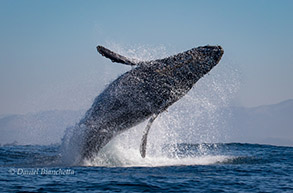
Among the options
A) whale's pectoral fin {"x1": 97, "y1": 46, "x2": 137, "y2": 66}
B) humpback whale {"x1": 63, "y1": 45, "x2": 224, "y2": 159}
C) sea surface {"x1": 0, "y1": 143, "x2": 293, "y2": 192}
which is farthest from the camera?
humpback whale {"x1": 63, "y1": 45, "x2": 224, "y2": 159}

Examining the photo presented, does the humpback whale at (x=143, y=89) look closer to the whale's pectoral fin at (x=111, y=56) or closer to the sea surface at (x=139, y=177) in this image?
the whale's pectoral fin at (x=111, y=56)

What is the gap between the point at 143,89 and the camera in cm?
1606

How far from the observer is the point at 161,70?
16078mm

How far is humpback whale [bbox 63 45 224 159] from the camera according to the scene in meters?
16.1

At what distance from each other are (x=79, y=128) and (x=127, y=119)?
2207 mm

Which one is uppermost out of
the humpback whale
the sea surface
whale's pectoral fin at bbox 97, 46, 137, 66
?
whale's pectoral fin at bbox 97, 46, 137, 66

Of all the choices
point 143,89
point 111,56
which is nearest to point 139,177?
point 143,89

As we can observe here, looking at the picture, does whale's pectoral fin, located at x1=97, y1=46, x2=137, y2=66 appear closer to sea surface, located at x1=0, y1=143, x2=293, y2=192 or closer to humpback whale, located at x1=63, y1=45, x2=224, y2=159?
humpback whale, located at x1=63, y1=45, x2=224, y2=159

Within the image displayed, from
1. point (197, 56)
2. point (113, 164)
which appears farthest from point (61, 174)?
point (197, 56)

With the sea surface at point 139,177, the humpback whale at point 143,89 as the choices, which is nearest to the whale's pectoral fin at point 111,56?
the humpback whale at point 143,89

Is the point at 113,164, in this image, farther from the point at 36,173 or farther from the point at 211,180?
the point at 211,180

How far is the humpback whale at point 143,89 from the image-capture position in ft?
52.7

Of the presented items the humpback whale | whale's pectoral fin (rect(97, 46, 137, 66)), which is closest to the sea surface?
the humpback whale

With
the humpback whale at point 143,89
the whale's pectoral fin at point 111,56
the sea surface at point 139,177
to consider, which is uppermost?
the whale's pectoral fin at point 111,56
